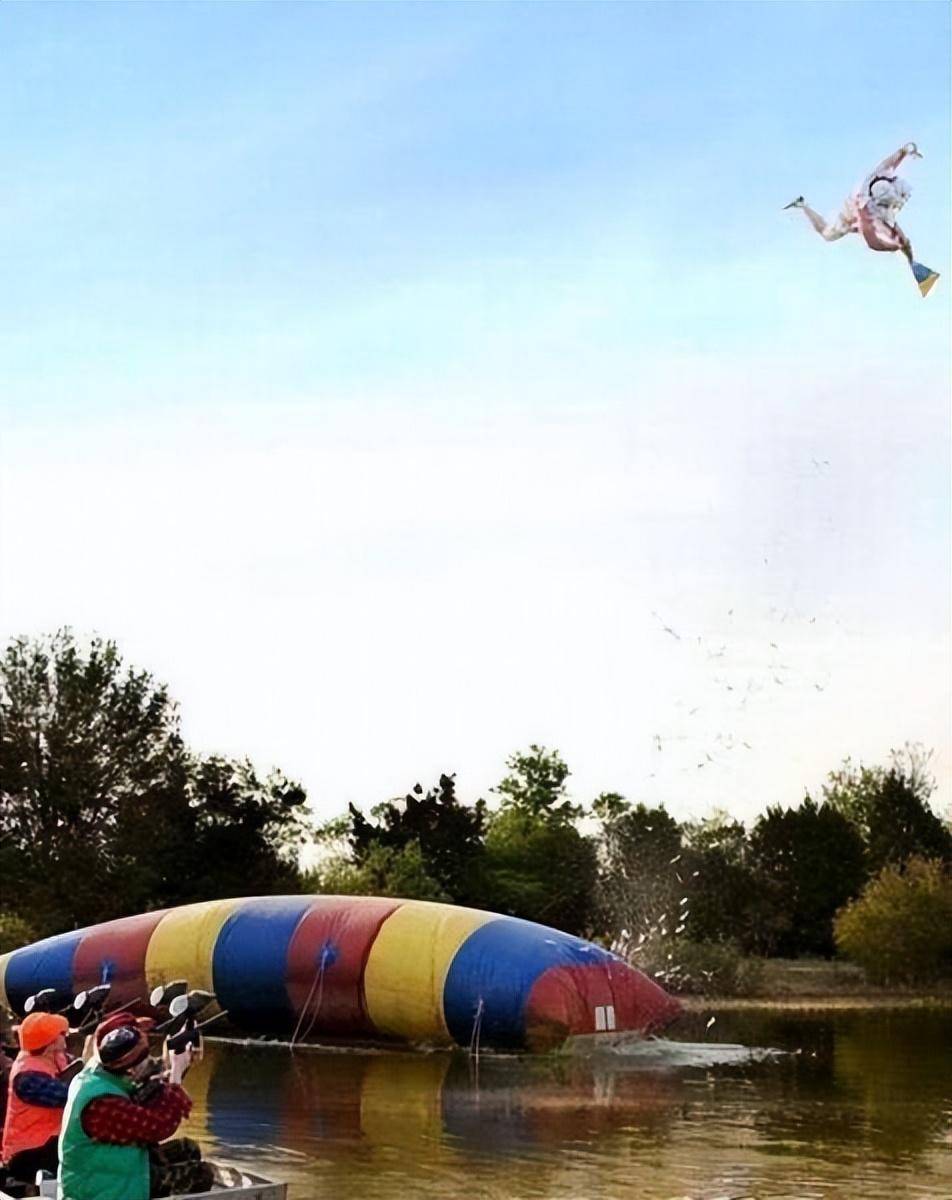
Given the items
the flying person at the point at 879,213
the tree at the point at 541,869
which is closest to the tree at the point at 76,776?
the tree at the point at 541,869

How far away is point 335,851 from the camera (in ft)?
182

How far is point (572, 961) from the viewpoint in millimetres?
27578

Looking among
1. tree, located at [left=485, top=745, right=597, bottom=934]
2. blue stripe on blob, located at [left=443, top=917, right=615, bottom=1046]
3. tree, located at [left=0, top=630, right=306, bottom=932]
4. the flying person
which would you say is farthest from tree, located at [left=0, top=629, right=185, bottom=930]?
the flying person

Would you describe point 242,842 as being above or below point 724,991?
above

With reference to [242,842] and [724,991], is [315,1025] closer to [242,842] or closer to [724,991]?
[724,991]

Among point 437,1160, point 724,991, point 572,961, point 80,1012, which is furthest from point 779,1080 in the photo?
point 724,991

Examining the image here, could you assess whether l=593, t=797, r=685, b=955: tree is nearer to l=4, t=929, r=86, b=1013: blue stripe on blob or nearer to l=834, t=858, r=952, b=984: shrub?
l=834, t=858, r=952, b=984: shrub

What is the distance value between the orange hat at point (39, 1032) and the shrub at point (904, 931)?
38.7m

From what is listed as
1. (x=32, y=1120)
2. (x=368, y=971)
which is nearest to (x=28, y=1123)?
(x=32, y=1120)

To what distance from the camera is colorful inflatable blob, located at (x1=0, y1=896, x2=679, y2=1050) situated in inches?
1074

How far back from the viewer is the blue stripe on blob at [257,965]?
29.2 metres

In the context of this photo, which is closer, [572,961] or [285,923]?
[572,961]

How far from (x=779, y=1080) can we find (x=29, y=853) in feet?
103

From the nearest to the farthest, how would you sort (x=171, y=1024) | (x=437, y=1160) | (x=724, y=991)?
1. (x=171, y=1024)
2. (x=437, y=1160)
3. (x=724, y=991)
